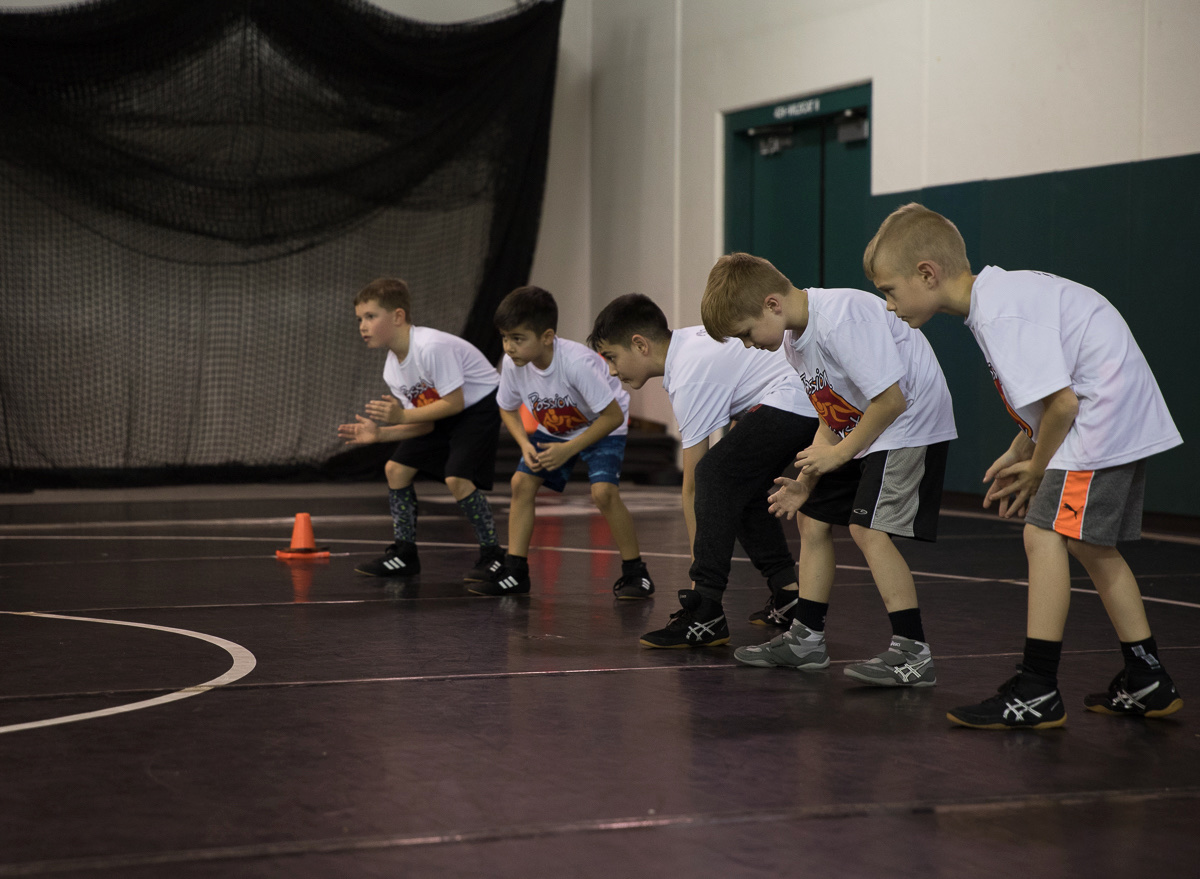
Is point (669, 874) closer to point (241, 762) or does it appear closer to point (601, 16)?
point (241, 762)

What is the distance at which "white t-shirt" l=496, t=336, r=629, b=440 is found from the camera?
17.8 feet

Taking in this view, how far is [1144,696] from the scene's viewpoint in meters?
3.29

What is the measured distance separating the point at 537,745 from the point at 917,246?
58.1 inches

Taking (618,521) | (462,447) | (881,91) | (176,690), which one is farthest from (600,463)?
(881,91)

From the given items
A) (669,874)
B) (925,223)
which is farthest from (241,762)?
(925,223)

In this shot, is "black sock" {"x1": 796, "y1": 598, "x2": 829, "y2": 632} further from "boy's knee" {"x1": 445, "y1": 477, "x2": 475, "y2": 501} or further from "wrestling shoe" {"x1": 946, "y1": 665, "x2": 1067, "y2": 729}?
"boy's knee" {"x1": 445, "y1": 477, "x2": 475, "y2": 501}

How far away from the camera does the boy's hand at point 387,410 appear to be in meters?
5.47

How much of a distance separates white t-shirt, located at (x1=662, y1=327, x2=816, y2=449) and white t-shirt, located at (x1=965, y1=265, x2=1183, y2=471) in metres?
1.30

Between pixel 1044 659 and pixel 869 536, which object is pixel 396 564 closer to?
pixel 869 536

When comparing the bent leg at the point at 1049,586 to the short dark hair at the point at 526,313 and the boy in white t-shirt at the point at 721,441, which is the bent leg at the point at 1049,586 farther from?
the short dark hair at the point at 526,313

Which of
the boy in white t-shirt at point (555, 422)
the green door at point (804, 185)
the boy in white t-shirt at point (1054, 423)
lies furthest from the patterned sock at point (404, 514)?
the green door at point (804, 185)

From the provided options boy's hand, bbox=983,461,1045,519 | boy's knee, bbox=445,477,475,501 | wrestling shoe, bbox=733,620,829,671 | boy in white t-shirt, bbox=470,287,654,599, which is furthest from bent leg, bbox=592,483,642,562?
boy's hand, bbox=983,461,1045,519

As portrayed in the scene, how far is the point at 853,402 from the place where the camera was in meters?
3.73

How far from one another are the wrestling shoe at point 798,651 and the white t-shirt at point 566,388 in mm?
1755
